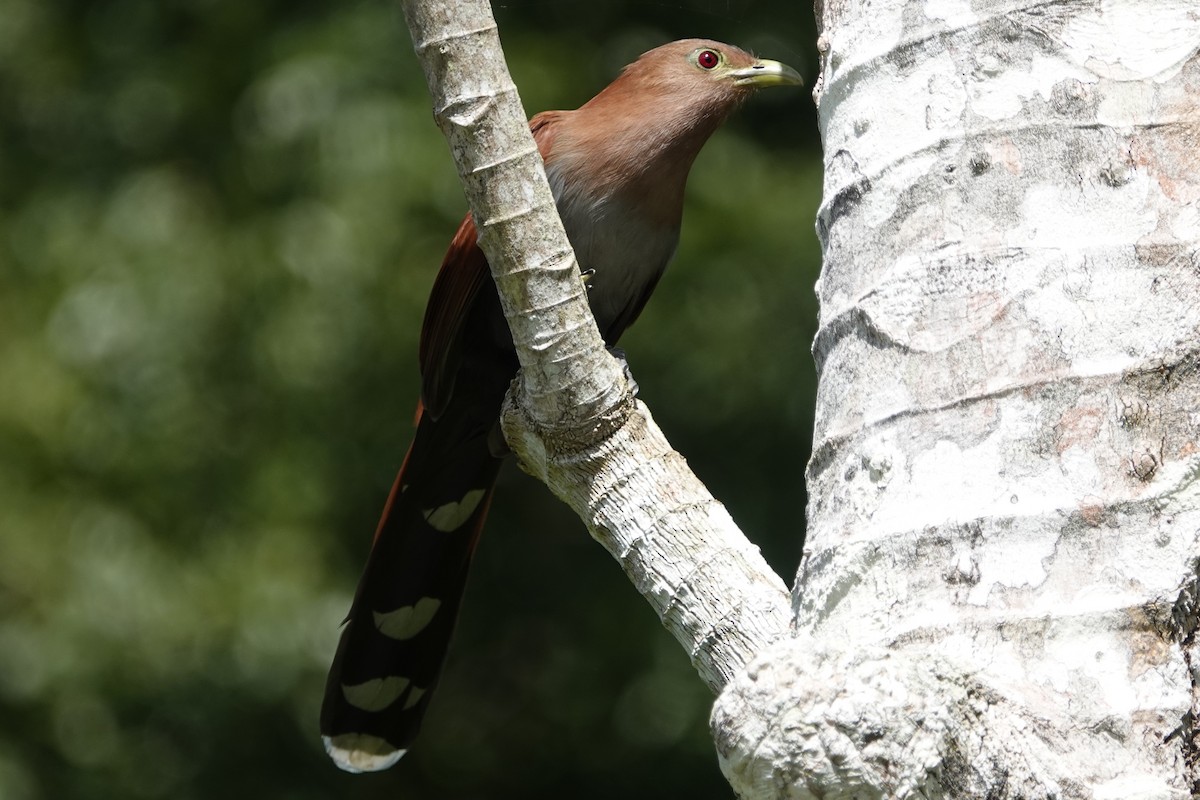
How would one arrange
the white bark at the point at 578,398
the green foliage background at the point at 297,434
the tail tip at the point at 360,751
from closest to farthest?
1. the white bark at the point at 578,398
2. the tail tip at the point at 360,751
3. the green foliage background at the point at 297,434

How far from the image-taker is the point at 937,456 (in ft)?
4.77

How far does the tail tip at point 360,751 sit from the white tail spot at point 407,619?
226 millimetres

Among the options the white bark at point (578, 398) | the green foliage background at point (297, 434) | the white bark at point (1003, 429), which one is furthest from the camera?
the green foliage background at point (297, 434)

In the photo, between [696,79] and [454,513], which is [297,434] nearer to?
[454,513]

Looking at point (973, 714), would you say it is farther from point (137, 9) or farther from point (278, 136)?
point (137, 9)

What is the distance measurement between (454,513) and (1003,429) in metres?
2.10

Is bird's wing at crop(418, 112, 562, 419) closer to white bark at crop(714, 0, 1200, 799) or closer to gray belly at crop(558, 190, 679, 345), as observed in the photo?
gray belly at crop(558, 190, 679, 345)

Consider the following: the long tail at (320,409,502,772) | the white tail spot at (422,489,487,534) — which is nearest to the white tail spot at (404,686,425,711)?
the long tail at (320,409,502,772)

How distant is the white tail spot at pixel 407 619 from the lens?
3281 millimetres

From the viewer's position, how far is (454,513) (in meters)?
3.39


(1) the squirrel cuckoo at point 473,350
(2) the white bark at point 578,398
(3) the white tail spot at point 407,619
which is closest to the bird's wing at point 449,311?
(1) the squirrel cuckoo at point 473,350

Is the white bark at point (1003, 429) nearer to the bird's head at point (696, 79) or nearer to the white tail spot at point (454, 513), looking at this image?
the bird's head at point (696, 79)

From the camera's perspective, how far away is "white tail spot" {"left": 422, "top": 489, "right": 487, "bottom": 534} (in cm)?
336

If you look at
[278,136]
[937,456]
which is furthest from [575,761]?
[937,456]
